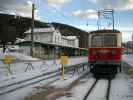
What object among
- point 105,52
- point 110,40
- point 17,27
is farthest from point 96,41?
point 17,27

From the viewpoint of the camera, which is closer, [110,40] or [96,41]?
[110,40]

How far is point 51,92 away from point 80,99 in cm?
167

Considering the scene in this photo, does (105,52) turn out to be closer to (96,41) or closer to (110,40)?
(110,40)

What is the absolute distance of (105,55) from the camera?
2359cm

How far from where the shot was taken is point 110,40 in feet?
78.8

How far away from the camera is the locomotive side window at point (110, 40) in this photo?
78.0 ft

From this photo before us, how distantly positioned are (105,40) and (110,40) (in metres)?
0.34

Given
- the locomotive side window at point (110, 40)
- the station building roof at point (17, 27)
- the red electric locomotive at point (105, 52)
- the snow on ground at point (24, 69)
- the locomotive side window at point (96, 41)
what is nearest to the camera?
the snow on ground at point (24, 69)

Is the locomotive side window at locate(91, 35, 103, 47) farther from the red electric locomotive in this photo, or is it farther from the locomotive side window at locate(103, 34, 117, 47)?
the locomotive side window at locate(103, 34, 117, 47)

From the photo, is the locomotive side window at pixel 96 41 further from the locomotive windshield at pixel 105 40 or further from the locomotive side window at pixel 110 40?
the locomotive side window at pixel 110 40

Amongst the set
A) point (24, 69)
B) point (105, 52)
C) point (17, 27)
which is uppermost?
point (17, 27)

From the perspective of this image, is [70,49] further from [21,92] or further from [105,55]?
[21,92]

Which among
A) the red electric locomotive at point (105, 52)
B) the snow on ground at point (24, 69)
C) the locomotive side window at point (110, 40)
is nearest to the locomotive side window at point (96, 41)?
the red electric locomotive at point (105, 52)

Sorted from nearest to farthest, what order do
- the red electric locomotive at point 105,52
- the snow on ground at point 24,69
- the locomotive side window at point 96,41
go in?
the snow on ground at point 24,69, the red electric locomotive at point 105,52, the locomotive side window at point 96,41
